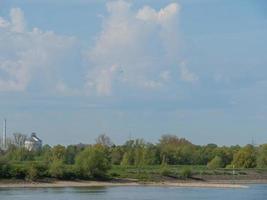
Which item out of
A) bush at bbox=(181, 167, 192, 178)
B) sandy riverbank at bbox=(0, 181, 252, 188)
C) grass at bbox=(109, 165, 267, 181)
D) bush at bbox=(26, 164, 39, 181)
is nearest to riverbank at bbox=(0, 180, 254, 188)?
sandy riverbank at bbox=(0, 181, 252, 188)

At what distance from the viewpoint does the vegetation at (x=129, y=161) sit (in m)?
122

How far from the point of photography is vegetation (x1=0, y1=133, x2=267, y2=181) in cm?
12156

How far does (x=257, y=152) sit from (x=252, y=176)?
19.9m

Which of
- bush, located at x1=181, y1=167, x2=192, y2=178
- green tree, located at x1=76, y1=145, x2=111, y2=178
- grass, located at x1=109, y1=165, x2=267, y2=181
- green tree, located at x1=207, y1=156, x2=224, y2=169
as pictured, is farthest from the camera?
green tree, located at x1=207, y1=156, x2=224, y2=169

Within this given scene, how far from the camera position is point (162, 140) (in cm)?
19788

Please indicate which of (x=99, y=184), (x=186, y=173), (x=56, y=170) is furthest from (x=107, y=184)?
(x=186, y=173)

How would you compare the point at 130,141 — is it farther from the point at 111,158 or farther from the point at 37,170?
the point at 37,170

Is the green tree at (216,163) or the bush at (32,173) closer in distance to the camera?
the bush at (32,173)

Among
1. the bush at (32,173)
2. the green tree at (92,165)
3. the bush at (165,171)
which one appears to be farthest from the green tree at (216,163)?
the bush at (32,173)

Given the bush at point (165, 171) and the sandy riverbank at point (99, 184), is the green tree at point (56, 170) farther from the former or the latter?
the bush at point (165, 171)

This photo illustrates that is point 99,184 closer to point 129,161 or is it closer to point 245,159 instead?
point 129,161

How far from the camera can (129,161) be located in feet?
526

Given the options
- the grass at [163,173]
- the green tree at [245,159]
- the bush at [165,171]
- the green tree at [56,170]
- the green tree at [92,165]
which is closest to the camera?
the green tree at [56,170]

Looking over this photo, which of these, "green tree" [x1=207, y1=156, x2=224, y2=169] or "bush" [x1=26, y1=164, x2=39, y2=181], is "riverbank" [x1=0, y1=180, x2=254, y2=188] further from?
"green tree" [x1=207, y1=156, x2=224, y2=169]
